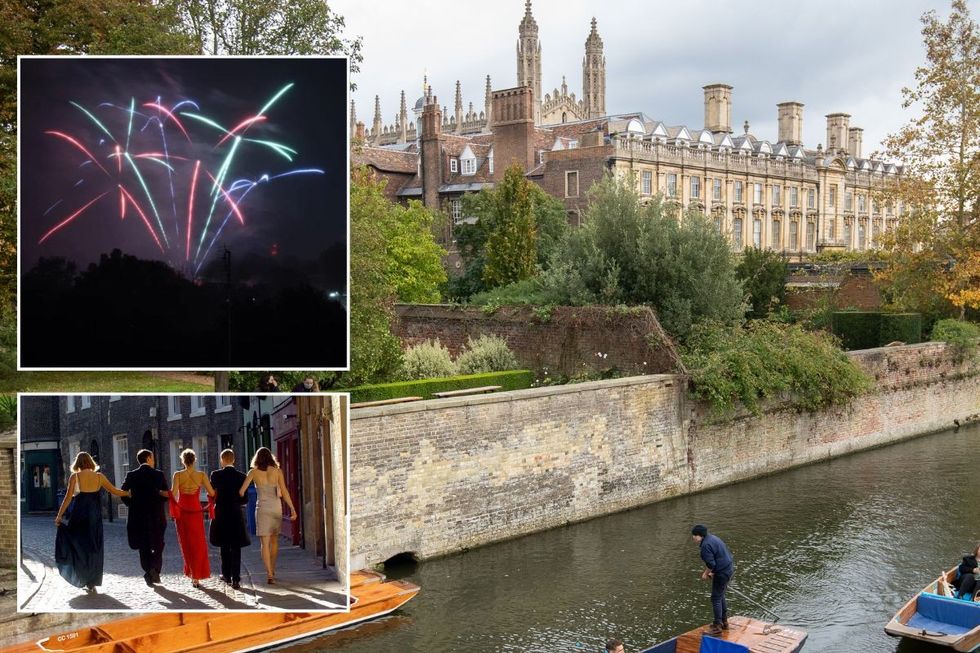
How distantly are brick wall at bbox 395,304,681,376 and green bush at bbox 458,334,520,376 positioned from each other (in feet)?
1.66

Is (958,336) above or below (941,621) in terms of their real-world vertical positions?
above

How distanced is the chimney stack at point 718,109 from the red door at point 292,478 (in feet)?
161

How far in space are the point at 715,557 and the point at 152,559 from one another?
6.86 meters

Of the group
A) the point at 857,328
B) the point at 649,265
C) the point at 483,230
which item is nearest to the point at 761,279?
the point at 857,328

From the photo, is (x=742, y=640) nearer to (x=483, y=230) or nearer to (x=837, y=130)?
(x=483, y=230)

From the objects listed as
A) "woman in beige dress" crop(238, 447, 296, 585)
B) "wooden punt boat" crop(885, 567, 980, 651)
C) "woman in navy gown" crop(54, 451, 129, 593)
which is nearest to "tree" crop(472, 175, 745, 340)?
"wooden punt boat" crop(885, 567, 980, 651)

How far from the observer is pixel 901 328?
31.5 m

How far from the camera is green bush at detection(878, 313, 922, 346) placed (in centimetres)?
3155

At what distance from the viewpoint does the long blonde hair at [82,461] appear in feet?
31.4

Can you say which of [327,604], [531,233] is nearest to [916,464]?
[531,233]

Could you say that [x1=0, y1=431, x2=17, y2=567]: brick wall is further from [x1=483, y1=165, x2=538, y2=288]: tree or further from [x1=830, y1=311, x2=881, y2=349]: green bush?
[x1=830, y1=311, x2=881, y2=349]: green bush

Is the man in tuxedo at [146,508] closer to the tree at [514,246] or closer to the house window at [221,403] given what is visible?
the house window at [221,403]

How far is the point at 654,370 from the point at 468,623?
32.1 feet

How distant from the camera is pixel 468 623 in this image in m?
14.0
